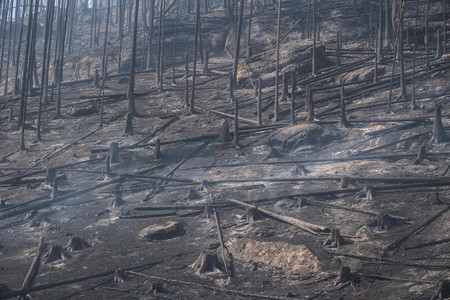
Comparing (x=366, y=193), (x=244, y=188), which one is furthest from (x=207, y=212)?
(x=366, y=193)

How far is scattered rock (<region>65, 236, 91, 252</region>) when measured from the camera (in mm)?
10611

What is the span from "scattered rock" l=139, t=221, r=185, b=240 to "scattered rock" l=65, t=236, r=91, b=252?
119cm

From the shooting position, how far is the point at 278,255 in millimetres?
8742

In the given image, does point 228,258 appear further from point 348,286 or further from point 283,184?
point 283,184

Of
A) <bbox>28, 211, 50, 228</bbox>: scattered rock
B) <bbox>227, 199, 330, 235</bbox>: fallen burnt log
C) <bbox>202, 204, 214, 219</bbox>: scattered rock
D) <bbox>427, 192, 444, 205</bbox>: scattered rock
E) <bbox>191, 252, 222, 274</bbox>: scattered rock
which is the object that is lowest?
<bbox>28, 211, 50, 228</bbox>: scattered rock

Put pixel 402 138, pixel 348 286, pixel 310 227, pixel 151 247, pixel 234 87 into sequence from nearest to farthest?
pixel 348 286 < pixel 310 227 < pixel 151 247 < pixel 402 138 < pixel 234 87

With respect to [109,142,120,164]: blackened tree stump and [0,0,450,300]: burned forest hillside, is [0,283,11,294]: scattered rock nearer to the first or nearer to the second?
[0,0,450,300]: burned forest hillside

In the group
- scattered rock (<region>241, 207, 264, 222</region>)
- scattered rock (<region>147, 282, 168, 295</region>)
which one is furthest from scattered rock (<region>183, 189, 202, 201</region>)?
scattered rock (<region>147, 282, 168, 295</region>)

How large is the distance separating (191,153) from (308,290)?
9901 millimetres

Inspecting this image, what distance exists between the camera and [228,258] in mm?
9188

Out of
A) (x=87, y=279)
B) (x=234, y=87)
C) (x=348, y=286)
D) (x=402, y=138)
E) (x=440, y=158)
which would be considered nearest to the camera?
(x=348, y=286)

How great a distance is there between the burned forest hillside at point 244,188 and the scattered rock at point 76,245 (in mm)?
48

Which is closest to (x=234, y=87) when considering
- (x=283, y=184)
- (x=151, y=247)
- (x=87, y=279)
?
(x=283, y=184)

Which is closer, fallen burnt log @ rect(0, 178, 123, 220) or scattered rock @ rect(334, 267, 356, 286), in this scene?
scattered rock @ rect(334, 267, 356, 286)
